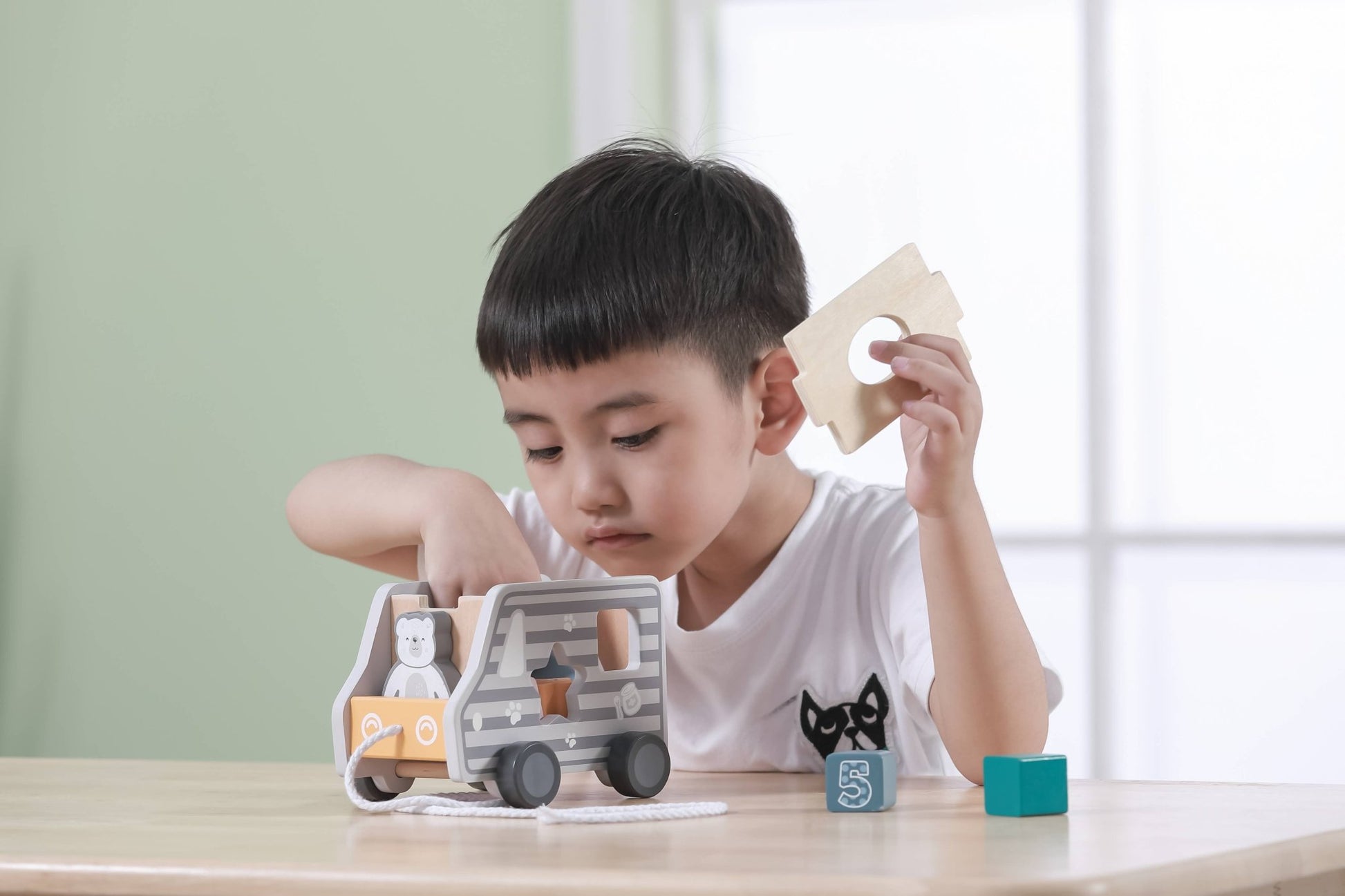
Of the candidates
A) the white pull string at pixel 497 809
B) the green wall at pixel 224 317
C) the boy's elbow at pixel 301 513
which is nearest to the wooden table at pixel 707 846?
the white pull string at pixel 497 809

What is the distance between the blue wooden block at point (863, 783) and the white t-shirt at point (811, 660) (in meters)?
0.38

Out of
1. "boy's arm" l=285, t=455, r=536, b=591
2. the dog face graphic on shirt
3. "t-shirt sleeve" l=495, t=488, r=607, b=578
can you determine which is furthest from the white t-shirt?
"boy's arm" l=285, t=455, r=536, b=591

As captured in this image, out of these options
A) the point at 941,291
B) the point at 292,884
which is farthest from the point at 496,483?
the point at 292,884

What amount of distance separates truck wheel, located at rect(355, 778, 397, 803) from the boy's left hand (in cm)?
38

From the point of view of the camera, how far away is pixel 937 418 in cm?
88

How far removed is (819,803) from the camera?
80 cm

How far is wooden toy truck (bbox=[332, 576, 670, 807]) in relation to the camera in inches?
30.6

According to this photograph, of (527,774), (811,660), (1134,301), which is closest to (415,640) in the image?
(527,774)

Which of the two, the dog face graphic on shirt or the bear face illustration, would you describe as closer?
the bear face illustration

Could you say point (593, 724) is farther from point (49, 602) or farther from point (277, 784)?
point (49, 602)

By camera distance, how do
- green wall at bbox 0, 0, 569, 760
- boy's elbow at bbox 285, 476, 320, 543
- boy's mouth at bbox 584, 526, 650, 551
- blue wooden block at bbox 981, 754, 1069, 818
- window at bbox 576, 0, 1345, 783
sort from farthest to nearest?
1. green wall at bbox 0, 0, 569, 760
2. window at bbox 576, 0, 1345, 783
3. boy's elbow at bbox 285, 476, 320, 543
4. boy's mouth at bbox 584, 526, 650, 551
5. blue wooden block at bbox 981, 754, 1069, 818

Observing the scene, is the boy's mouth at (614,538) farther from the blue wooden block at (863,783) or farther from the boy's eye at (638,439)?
the blue wooden block at (863,783)

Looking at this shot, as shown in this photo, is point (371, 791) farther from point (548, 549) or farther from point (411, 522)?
point (548, 549)

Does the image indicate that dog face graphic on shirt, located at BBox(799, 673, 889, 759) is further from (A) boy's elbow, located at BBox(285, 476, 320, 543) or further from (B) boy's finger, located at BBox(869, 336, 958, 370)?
(A) boy's elbow, located at BBox(285, 476, 320, 543)
